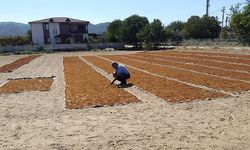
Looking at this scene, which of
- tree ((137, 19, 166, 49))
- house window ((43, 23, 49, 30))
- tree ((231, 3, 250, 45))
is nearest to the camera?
tree ((231, 3, 250, 45))

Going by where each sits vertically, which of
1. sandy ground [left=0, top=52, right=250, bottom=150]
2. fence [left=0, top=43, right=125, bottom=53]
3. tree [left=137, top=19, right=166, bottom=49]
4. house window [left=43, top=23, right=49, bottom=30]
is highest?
house window [left=43, top=23, right=49, bottom=30]

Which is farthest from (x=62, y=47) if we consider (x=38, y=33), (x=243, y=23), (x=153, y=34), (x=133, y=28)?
(x=243, y=23)

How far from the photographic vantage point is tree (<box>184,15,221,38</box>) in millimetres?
85944

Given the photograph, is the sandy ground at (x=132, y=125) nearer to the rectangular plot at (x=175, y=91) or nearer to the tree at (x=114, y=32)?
the rectangular plot at (x=175, y=91)

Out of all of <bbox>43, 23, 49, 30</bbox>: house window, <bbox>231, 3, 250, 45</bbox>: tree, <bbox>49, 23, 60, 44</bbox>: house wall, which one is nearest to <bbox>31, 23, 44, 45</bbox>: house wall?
<bbox>43, 23, 49, 30</bbox>: house window

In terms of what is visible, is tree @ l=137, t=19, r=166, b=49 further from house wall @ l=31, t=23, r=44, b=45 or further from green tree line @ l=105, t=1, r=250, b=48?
house wall @ l=31, t=23, r=44, b=45

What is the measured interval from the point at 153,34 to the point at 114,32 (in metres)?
18.0

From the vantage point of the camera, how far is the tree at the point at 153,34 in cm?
7156

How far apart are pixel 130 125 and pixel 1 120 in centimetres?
385

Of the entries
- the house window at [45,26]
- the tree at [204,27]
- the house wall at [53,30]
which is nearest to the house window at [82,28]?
the house wall at [53,30]

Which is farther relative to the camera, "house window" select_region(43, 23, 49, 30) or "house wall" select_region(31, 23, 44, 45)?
"house window" select_region(43, 23, 49, 30)

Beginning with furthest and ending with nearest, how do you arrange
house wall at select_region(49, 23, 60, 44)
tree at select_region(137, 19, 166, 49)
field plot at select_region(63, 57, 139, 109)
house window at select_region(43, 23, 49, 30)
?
1. house window at select_region(43, 23, 49, 30)
2. house wall at select_region(49, 23, 60, 44)
3. tree at select_region(137, 19, 166, 49)
4. field plot at select_region(63, 57, 139, 109)

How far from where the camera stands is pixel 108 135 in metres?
8.40

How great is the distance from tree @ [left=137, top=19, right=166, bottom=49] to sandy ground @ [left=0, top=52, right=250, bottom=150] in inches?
2323
